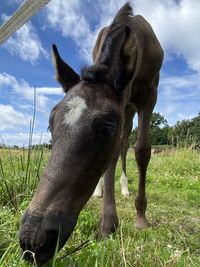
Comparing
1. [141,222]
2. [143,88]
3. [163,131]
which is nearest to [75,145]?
[141,222]

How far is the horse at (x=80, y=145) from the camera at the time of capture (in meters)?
2.32

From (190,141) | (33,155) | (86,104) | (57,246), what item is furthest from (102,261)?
(190,141)

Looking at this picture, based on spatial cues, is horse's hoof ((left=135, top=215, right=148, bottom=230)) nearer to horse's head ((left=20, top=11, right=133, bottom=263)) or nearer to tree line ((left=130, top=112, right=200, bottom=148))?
horse's head ((left=20, top=11, right=133, bottom=263))

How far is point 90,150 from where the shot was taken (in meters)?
2.75

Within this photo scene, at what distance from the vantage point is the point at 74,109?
288cm

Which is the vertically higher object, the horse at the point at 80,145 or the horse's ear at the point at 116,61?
the horse's ear at the point at 116,61

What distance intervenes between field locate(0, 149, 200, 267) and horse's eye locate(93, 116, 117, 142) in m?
0.62

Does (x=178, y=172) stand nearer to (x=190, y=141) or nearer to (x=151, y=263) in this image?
(x=190, y=141)

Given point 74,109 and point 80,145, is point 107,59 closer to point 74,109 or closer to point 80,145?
point 74,109

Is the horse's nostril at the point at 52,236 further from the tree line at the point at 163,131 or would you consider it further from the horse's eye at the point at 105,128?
the tree line at the point at 163,131

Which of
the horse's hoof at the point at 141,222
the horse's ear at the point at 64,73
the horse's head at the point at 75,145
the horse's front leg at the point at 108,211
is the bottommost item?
the horse's hoof at the point at 141,222

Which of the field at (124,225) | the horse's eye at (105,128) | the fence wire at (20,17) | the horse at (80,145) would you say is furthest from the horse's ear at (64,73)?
the field at (124,225)

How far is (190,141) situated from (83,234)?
1069 centimetres

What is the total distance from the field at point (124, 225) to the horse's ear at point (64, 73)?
1.00m
